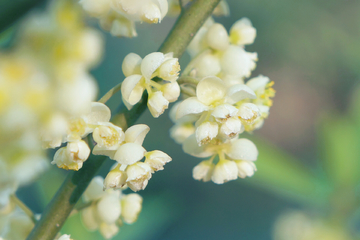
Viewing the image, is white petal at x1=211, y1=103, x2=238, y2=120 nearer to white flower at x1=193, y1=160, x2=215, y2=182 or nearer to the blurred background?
white flower at x1=193, y1=160, x2=215, y2=182

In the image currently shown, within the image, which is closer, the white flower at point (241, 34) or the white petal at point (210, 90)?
the white petal at point (210, 90)

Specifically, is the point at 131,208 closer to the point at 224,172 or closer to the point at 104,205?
the point at 104,205

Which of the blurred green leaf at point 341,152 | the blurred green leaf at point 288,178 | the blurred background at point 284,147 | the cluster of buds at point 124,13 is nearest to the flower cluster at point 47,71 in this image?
the cluster of buds at point 124,13

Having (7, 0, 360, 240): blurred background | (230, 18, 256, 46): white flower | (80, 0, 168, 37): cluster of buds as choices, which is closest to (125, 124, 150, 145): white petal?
(80, 0, 168, 37): cluster of buds

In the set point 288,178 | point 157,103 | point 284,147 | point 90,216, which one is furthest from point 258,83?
point 284,147

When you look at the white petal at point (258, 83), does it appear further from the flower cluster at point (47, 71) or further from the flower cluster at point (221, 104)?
the flower cluster at point (47, 71)
